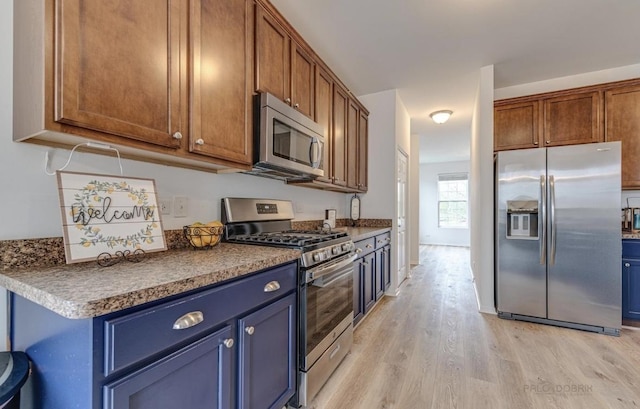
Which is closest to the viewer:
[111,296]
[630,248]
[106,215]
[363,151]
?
[111,296]

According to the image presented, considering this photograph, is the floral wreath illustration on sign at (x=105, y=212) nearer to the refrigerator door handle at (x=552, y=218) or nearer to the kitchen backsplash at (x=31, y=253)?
the kitchen backsplash at (x=31, y=253)

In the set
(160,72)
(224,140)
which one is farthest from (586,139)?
(160,72)

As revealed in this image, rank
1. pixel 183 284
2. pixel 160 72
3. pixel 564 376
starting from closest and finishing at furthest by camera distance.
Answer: pixel 183 284
pixel 160 72
pixel 564 376

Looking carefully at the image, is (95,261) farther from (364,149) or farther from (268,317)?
(364,149)

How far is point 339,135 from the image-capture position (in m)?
2.92

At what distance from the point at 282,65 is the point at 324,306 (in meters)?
1.67

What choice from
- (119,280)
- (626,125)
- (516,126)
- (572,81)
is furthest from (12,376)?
(572,81)

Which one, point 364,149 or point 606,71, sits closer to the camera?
point 606,71

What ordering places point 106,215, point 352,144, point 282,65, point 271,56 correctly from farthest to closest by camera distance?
point 352,144
point 282,65
point 271,56
point 106,215

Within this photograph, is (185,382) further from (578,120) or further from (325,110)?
(578,120)

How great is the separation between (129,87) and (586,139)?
395 cm

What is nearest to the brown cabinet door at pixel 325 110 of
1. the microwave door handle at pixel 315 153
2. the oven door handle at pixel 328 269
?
the microwave door handle at pixel 315 153

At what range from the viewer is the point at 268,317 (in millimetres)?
1262

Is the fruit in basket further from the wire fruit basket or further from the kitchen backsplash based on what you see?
the kitchen backsplash
